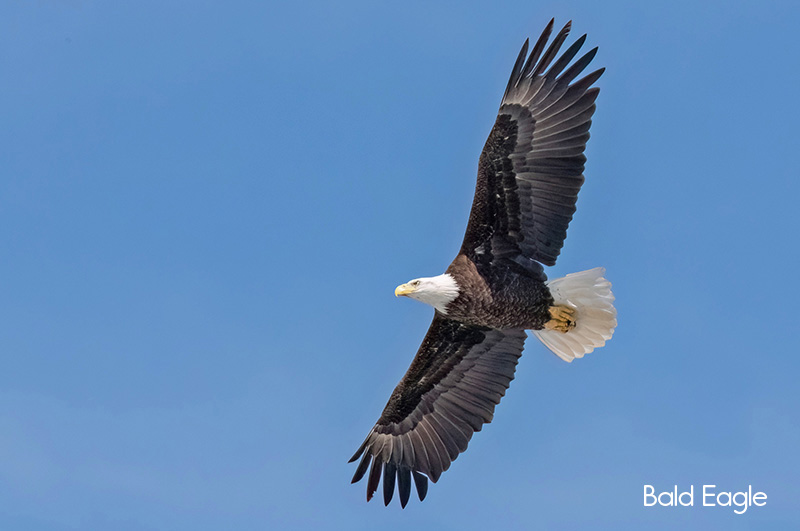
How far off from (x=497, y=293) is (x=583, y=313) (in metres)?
1.27

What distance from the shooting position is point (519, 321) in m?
11.9

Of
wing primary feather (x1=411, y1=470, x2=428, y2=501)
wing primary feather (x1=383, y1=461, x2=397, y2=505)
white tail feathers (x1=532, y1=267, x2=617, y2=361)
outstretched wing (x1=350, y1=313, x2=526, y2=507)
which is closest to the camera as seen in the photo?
white tail feathers (x1=532, y1=267, x2=617, y2=361)

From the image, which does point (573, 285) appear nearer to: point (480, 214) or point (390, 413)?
point (480, 214)

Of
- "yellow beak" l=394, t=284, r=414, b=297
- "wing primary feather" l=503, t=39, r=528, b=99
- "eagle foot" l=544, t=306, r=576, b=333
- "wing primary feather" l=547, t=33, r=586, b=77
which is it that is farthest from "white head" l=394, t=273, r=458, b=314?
"wing primary feather" l=547, t=33, r=586, b=77

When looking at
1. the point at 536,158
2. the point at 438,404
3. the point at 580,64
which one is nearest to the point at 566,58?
the point at 580,64

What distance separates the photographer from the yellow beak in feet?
38.5

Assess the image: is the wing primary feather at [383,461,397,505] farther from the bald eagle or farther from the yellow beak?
the yellow beak

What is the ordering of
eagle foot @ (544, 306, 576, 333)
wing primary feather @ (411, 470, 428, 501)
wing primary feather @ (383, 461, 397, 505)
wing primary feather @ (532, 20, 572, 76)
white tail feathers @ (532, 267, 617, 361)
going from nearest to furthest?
1. wing primary feather @ (532, 20, 572, 76)
2. white tail feathers @ (532, 267, 617, 361)
3. eagle foot @ (544, 306, 576, 333)
4. wing primary feather @ (411, 470, 428, 501)
5. wing primary feather @ (383, 461, 397, 505)

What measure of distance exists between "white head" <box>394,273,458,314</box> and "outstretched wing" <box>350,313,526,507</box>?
707mm

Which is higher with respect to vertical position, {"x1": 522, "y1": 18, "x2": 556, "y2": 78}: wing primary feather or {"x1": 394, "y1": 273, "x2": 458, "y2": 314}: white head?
{"x1": 522, "y1": 18, "x2": 556, "y2": 78}: wing primary feather

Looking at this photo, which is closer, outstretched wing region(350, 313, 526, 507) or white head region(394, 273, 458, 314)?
white head region(394, 273, 458, 314)

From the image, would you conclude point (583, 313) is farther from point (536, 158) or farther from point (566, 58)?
point (566, 58)

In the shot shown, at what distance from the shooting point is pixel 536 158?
11359 mm

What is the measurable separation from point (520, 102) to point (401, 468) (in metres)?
4.72
